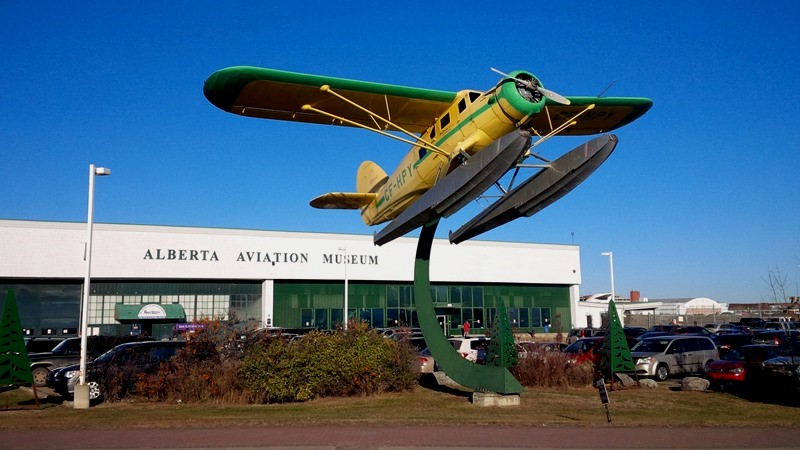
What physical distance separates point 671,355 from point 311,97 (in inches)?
557

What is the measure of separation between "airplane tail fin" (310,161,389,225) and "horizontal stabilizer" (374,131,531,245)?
11.2 feet

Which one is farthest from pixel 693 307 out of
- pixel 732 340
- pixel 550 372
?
pixel 550 372

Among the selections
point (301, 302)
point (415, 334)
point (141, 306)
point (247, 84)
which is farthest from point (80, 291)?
point (247, 84)

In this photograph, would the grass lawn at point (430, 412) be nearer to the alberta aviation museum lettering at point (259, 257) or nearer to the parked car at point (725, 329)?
the alberta aviation museum lettering at point (259, 257)

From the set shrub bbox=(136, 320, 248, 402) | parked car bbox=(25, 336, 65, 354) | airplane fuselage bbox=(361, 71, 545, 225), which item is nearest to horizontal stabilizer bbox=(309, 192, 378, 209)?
airplane fuselage bbox=(361, 71, 545, 225)

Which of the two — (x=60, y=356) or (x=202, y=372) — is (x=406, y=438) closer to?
(x=202, y=372)

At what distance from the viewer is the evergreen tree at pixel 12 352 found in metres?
15.3

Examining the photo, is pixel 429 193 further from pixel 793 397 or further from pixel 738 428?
pixel 793 397

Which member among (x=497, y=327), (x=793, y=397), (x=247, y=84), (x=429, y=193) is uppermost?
(x=247, y=84)

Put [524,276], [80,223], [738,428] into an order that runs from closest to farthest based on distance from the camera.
Result: [738,428]
[80,223]
[524,276]

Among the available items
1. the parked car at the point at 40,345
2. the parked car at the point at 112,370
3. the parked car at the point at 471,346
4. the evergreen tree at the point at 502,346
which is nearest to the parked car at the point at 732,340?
the parked car at the point at 471,346

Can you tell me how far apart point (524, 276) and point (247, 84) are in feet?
128

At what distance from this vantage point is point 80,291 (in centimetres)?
3853

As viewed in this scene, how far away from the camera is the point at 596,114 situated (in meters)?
16.6
